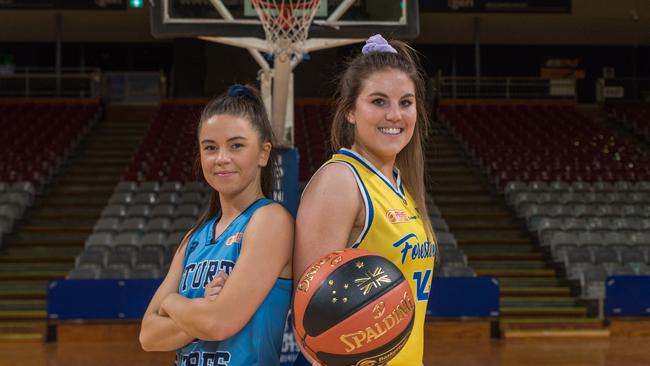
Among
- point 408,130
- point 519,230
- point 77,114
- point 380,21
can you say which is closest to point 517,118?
point 519,230

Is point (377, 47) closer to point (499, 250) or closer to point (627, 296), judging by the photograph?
point (627, 296)

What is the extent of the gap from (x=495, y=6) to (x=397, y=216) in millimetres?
13904

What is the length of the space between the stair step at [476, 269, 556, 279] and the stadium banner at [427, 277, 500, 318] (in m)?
1.65

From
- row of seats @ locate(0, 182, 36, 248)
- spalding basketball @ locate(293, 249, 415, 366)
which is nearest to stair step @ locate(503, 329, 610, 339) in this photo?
row of seats @ locate(0, 182, 36, 248)

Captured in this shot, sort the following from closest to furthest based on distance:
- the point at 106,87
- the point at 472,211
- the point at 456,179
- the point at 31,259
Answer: the point at 31,259 < the point at 472,211 < the point at 456,179 < the point at 106,87

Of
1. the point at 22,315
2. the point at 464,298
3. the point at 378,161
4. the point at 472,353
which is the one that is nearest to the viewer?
the point at 378,161

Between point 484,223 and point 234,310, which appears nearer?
point 234,310

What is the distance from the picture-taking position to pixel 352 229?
186cm

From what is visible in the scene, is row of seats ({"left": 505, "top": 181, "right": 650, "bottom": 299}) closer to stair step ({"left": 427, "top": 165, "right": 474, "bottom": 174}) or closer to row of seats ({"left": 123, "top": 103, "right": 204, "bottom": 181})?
stair step ({"left": 427, "top": 165, "right": 474, "bottom": 174})

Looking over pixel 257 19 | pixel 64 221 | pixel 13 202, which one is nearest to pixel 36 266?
pixel 13 202

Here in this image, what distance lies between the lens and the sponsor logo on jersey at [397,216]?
6.15 ft

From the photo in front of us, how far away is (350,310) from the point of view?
1680 mm

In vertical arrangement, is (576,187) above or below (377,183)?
below

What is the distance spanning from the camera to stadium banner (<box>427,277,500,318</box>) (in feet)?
28.2
